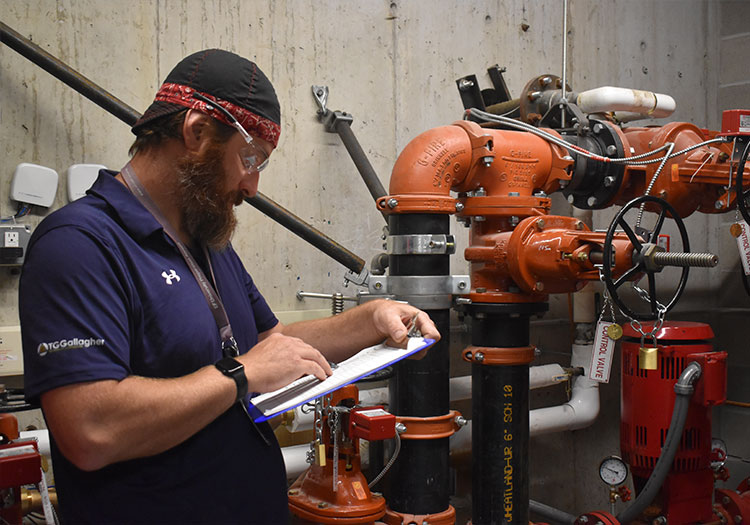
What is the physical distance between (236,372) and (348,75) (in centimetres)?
168

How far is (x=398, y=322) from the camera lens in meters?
1.31

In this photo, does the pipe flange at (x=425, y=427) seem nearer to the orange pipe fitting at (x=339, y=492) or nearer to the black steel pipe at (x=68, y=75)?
the orange pipe fitting at (x=339, y=492)

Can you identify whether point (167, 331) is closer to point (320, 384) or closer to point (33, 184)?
point (320, 384)

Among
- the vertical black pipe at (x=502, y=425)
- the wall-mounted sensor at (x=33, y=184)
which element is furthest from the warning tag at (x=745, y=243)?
the wall-mounted sensor at (x=33, y=184)

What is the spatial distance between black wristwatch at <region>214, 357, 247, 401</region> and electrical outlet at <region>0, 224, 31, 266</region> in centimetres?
107

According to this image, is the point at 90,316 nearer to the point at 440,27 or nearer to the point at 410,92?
the point at 410,92

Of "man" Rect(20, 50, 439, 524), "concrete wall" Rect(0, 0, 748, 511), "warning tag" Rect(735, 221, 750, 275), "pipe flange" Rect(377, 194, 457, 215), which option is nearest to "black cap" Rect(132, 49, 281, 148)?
"man" Rect(20, 50, 439, 524)

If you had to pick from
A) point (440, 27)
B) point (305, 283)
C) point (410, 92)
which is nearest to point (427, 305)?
point (305, 283)

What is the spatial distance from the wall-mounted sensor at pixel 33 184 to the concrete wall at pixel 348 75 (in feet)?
0.18

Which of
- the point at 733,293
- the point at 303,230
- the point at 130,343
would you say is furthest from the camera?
the point at 733,293

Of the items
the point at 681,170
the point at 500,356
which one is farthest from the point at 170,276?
the point at 681,170

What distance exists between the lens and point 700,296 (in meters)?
3.53

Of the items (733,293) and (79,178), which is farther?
(733,293)

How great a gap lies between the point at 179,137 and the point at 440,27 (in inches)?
70.6
